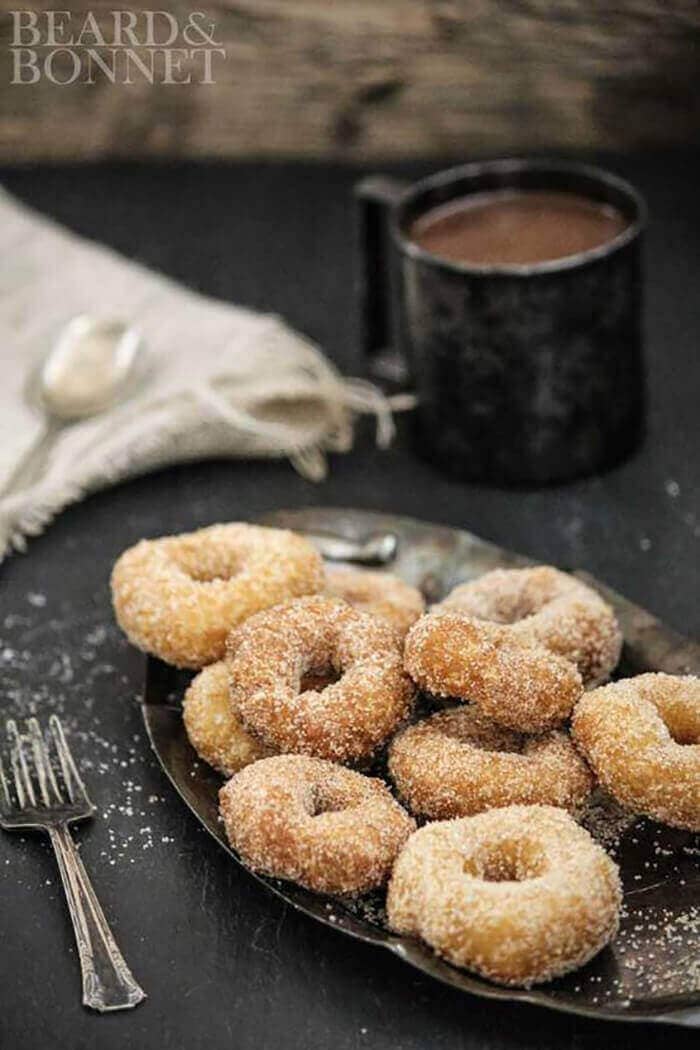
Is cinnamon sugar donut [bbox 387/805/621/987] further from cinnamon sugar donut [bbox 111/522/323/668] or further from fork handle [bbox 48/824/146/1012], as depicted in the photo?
cinnamon sugar donut [bbox 111/522/323/668]

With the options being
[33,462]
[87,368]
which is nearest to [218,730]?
[33,462]

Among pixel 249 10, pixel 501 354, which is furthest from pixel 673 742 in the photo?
pixel 249 10

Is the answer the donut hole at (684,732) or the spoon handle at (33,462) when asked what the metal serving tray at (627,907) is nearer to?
the donut hole at (684,732)

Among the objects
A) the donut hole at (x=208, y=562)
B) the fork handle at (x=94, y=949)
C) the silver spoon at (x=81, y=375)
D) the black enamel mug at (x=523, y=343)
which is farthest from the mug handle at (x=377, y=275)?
the fork handle at (x=94, y=949)

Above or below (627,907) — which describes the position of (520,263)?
above

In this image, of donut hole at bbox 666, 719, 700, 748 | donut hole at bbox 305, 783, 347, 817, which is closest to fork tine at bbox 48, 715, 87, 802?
donut hole at bbox 305, 783, 347, 817

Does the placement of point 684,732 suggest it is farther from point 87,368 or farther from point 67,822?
point 87,368

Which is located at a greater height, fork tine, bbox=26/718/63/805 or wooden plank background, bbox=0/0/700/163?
wooden plank background, bbox=0/0/700/163
